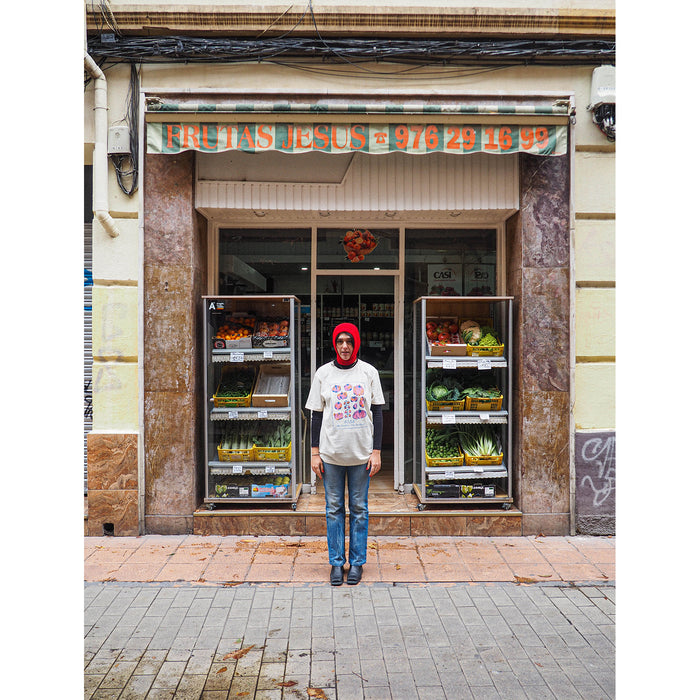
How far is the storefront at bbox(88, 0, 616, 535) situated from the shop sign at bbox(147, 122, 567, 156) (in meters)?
0.01

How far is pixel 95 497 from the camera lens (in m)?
6.24

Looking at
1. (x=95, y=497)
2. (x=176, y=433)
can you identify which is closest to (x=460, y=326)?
(x=176, y=433)

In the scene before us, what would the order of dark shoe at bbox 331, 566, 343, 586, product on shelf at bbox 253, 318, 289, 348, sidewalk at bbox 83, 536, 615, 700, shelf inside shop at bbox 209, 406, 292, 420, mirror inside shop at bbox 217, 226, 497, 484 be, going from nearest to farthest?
sidewalk at bbox 83, 536, 615, 700, dark shoe at bbox 331, 566, 343, 586, shelf inside shop at bbox 209, 406, 292, 420, product on shelf at bbox 253, 318, 289, 348, mirror inside shop at bbox 217, 226, 497, 484

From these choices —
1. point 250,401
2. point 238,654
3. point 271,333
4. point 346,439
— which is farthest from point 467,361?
point 238,654

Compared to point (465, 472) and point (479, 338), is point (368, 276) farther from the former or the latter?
point (465, 472)

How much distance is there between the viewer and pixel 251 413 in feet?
21.5

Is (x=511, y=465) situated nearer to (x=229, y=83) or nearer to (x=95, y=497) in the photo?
(x=95, y=497)

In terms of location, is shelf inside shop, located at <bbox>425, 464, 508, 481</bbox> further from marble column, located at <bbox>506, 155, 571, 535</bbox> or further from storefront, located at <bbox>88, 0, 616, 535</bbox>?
marble column, located at <bbox>506, 155, 571, 535</bbox>

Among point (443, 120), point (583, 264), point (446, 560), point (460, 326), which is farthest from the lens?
Answer: point (460, 326)

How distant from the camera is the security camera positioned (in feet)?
20.2

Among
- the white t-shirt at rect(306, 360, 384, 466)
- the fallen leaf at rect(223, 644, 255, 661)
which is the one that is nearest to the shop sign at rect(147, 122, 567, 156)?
the white t-shirt at rect(306, 360, 384, 466)

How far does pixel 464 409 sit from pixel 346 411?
202 centimetres

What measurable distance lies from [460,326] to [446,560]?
8.67ft

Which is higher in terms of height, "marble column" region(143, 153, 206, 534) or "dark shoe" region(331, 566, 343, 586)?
"marble column" region(143, 153, 206, 534)
